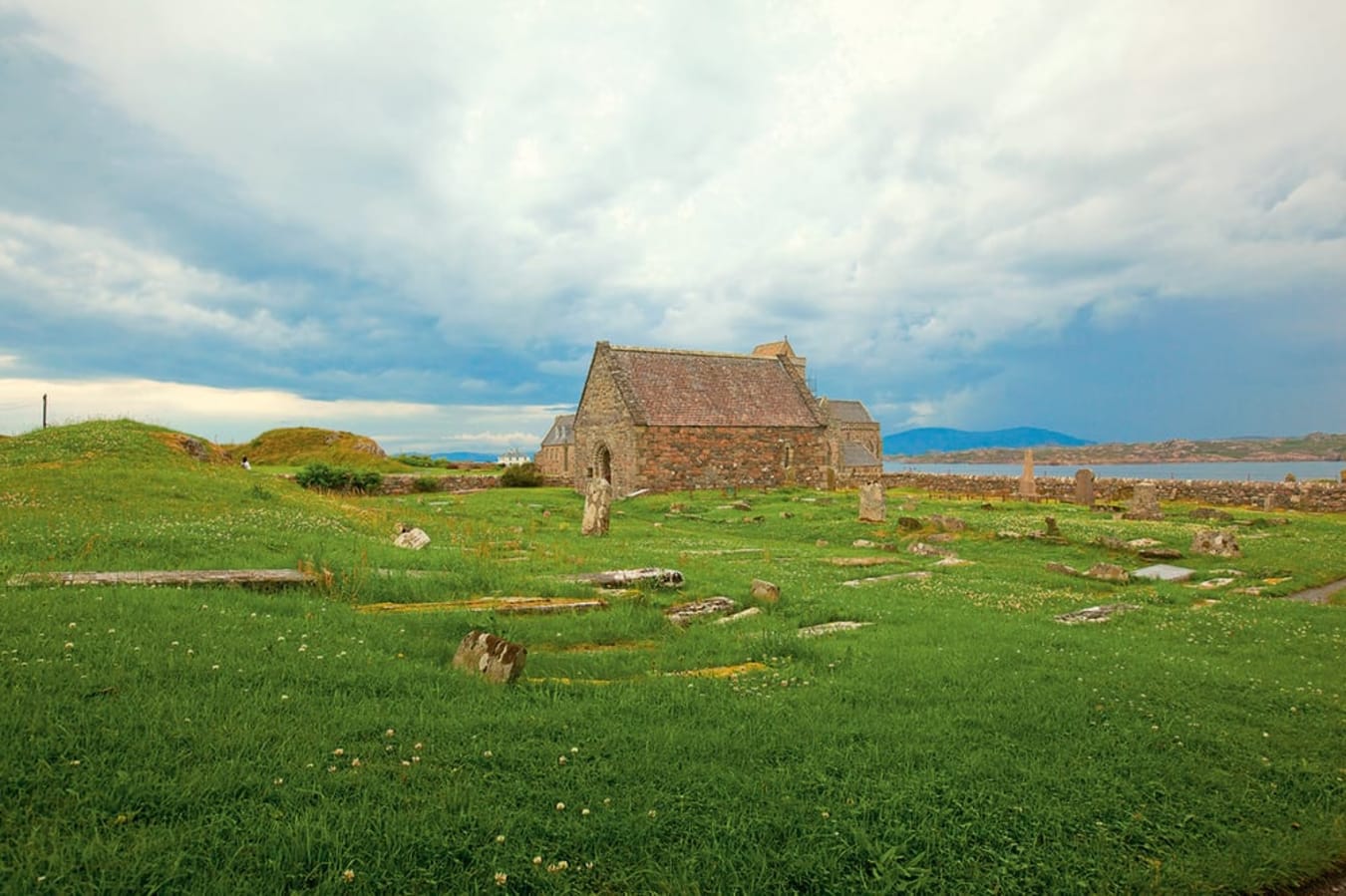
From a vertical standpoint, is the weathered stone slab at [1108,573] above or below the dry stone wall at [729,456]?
below

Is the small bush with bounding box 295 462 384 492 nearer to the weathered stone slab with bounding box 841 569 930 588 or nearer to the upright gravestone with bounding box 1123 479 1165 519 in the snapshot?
the weathered stone slab with bounding box 841 569 930 588

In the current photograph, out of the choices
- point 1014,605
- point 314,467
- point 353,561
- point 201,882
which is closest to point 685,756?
point 201,882

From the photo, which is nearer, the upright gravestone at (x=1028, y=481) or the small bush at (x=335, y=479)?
the small bush at (x=335, y=479)

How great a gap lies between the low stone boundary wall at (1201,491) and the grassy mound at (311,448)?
38305mm

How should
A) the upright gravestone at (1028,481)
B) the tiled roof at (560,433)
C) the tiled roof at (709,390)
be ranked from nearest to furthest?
the upright gravestone at (1028,481), the tiled roof at (709,390), the tiled roof at (560,433)

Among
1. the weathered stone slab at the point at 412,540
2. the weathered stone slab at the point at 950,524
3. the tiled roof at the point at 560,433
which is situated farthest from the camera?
the tiled roof at the point at 560,433

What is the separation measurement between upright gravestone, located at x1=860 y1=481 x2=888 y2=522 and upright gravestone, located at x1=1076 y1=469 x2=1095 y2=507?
1487 cm

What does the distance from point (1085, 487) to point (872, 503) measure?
1578 centimetres

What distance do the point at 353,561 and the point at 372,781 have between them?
711 centimetres

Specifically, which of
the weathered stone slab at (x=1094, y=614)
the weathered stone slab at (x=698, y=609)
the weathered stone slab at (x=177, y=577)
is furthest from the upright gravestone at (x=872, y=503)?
the weathered stone slab at (x=177, y=577)

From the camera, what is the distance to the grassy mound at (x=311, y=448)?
51844mm

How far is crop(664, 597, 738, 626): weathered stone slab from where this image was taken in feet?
31.9

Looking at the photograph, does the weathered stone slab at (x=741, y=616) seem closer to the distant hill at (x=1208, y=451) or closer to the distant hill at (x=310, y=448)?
the distant hill at (x=310, y=448)

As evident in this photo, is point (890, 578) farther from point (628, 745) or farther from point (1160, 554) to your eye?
point (628, 745)
